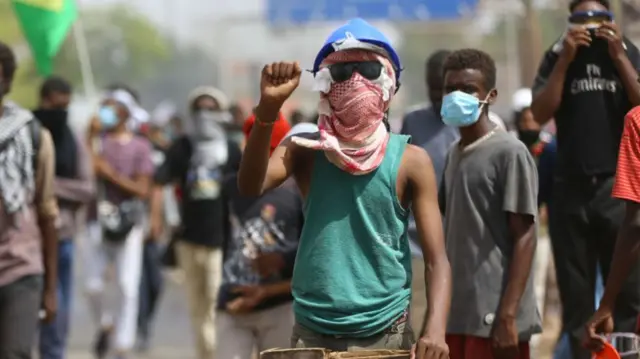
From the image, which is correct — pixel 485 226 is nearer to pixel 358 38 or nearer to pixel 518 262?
pixel 518 262

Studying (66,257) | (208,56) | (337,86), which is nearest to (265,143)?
(337,86)

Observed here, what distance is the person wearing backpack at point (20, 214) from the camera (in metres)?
7.86

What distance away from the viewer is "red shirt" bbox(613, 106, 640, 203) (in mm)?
6379

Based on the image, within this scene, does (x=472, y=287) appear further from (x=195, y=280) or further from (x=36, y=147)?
(x=195, y=280)

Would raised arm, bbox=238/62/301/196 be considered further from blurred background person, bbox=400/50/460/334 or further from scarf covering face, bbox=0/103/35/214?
blurred background person, bbox=400/50/460/334

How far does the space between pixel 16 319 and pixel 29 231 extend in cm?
45

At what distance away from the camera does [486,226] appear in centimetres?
705

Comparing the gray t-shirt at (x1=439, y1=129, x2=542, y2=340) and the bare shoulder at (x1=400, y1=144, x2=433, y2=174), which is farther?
the gray t-shirt at (x1=439, y1=129, x2=542, y2=340)

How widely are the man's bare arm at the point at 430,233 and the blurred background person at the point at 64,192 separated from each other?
542cm

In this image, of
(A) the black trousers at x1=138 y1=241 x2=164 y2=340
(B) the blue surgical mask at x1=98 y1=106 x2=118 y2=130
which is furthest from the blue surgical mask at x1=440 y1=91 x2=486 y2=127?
(A) the black trousers at x1=138 y1=241 x2=164 y2=340

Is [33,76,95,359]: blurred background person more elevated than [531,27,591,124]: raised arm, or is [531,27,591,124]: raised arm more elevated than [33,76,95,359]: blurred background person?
[531,27,591,124]: raised arm

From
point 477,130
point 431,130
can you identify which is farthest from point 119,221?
point 477,130

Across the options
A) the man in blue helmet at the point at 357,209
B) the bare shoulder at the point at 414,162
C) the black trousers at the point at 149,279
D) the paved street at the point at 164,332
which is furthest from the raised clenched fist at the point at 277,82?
the black trousers at the point at 149,279

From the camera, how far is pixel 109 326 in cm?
1273
